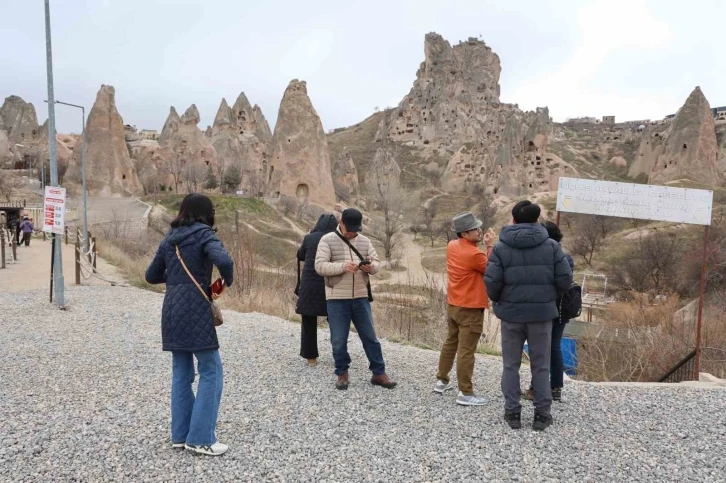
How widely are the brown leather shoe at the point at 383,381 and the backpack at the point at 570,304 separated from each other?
1.54 meters

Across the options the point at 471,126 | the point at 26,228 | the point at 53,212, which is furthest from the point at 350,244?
the point at 471,126

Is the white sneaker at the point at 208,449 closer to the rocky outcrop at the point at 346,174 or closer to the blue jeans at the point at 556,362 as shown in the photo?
the blue jeans at the point at 556,362

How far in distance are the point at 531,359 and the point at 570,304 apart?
25.7 inches

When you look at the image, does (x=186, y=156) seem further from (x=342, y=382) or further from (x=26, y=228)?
(x=342, y=382)

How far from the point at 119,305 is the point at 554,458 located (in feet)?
26.7

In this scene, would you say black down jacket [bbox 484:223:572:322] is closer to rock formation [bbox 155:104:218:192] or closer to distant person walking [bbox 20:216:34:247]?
distant person walking [bbox 20:216:34:247]

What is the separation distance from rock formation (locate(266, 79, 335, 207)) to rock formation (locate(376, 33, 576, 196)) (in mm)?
16456

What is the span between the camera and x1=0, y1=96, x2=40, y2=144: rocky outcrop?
5756 centimetres

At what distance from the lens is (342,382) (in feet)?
15.2

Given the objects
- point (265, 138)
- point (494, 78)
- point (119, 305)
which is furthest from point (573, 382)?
point (494, 78)

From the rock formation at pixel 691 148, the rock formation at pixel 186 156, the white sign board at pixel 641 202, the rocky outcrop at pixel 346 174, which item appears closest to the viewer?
the white sign board at pixel 641 202

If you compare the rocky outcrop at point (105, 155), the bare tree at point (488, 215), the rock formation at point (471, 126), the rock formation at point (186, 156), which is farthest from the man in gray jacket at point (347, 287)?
the rock formation at point (471, 126)

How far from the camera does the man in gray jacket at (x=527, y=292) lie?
370cm

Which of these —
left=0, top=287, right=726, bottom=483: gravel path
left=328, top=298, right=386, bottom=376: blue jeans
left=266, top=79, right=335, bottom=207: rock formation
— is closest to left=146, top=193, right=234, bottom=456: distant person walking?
left=0, top=287, right=726, bottom=483: gravel path
